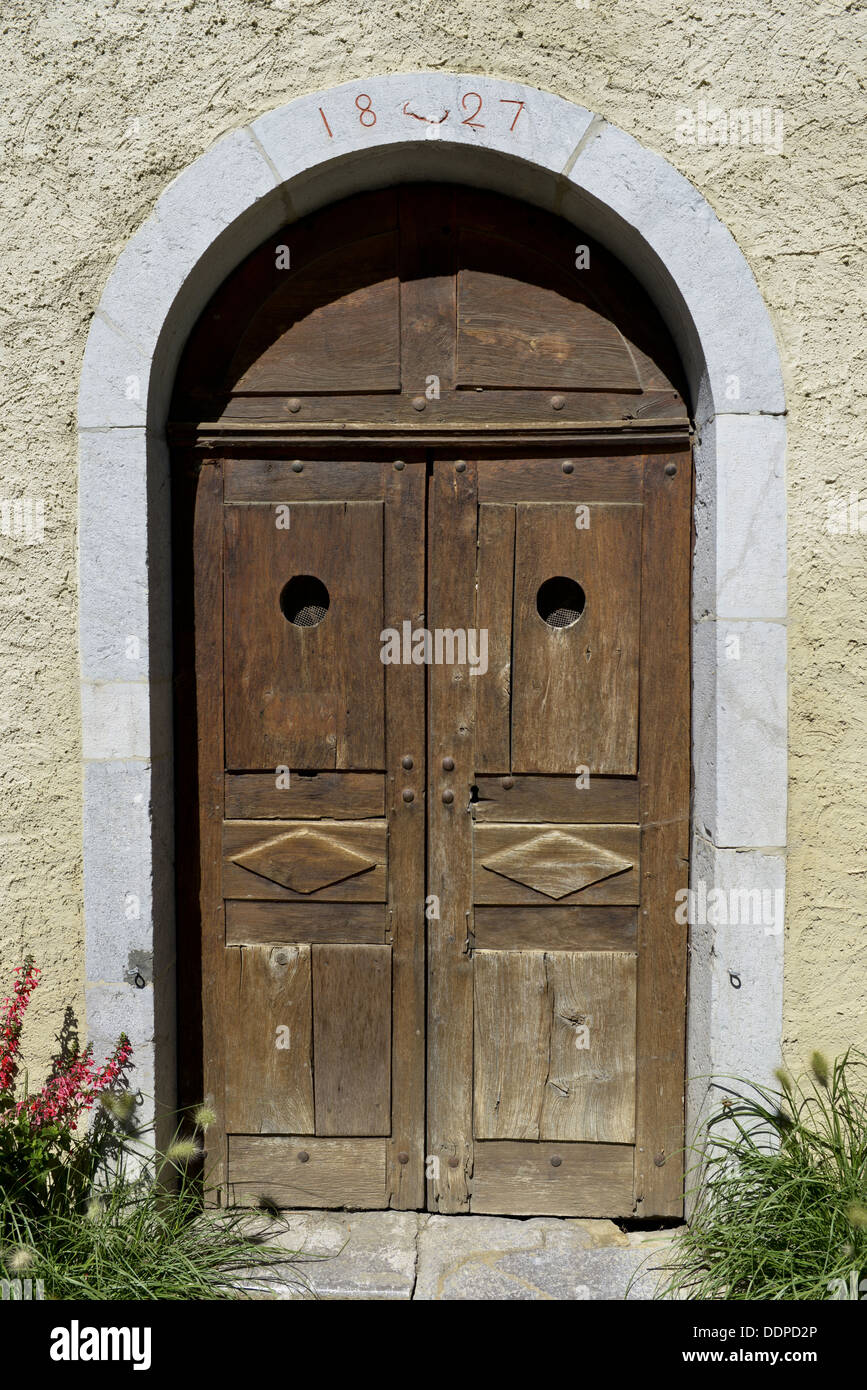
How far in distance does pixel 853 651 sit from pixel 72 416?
222 cm

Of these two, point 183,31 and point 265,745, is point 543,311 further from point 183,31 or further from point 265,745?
point 265,745

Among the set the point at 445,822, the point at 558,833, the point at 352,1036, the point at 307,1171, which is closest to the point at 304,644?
the point at 445,822

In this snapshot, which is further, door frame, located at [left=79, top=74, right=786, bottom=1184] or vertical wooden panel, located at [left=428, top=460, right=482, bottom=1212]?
vertical wooden panel, located at [left=428, top=460, right=482, bottom=1212]

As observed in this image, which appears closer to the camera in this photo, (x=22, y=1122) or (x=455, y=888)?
(x=22, y=1122)

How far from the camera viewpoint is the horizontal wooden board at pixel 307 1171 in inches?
107

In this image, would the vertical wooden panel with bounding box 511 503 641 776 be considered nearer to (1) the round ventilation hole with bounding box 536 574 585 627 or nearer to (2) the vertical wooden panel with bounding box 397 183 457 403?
(1) the round ventilation hole with bounding box 536 574 585 627

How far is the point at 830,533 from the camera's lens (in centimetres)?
243

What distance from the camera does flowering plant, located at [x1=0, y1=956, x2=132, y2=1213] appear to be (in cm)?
234

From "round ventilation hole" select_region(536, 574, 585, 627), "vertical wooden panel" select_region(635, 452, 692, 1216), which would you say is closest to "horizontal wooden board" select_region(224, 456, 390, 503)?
"round ventilation hole" select_region(536, 574, 585, 627)

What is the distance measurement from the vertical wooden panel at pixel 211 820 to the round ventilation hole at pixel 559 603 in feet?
3.13

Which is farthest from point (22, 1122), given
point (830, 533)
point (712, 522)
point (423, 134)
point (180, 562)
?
point (423, 134)

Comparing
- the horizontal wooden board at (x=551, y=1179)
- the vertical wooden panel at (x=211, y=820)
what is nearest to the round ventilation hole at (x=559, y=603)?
the vertical wooden panel at (x=211, y=820)

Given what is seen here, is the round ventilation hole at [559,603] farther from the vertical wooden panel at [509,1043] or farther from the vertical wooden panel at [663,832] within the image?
the vertical wooden panel at [509,1043]

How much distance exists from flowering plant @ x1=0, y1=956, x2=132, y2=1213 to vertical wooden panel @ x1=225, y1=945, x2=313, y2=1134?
335 millimetres
